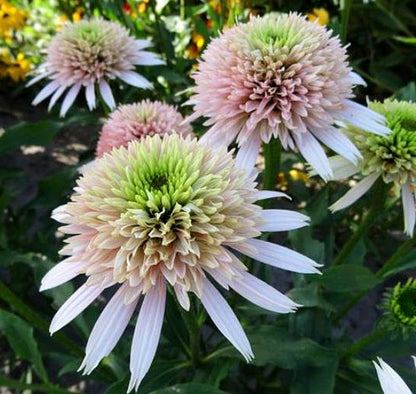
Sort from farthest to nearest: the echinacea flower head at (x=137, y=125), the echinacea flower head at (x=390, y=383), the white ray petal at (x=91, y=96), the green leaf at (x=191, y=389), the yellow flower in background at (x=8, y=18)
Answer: the yellow flower in background at (x=8, y=18) → the white ray petal at (x=91, y=96) → the echinacea flower head at (x=137, y=125) → the green leaf at (x=191, y=389) → the echinacea flower head at (x=390, y=383)

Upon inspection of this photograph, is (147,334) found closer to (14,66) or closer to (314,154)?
(314,154)

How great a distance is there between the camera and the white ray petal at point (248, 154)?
33.4 inches

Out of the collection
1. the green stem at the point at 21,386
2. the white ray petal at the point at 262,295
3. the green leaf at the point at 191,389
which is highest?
the white ray petal at the point at 262,295

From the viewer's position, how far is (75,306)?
2.16ft

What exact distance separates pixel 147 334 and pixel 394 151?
560 mm

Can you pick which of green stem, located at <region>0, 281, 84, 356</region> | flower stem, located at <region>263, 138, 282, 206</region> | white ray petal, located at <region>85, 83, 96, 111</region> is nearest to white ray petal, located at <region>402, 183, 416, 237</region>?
flower stem, located at <region>263, 138, 282, 206</region>

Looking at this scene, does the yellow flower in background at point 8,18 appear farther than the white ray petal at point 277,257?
Yes

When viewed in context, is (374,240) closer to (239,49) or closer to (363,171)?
(363,171)

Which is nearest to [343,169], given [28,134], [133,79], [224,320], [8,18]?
[224,320]

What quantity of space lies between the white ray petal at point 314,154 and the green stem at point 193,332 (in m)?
0.31

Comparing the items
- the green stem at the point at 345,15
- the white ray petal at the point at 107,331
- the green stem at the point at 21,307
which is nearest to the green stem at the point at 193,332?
the white ray petal at the point at 107,331

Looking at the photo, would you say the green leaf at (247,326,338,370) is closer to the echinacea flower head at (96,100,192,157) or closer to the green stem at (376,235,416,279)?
the green stem at (376,235,416,279)

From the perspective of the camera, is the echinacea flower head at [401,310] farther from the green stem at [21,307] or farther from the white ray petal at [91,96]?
the white ray petal at [91,96]

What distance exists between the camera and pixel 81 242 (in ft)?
2.17
